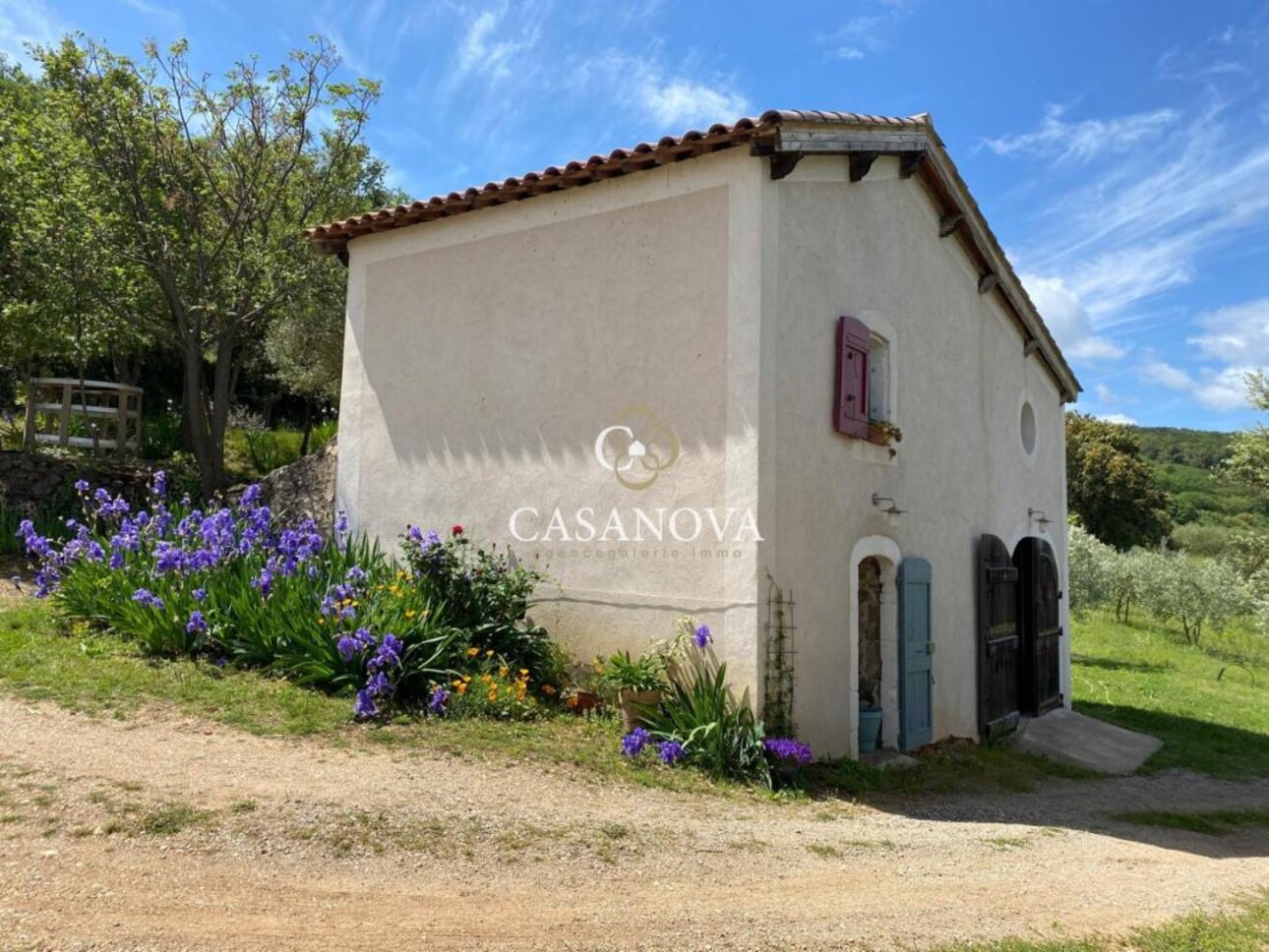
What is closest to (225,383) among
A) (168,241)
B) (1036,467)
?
(168,241)

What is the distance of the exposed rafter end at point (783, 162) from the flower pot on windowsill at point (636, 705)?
4.52 m

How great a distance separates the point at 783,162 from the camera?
7082 mm

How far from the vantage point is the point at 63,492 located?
1192cm

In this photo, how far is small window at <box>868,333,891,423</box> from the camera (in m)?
8.57

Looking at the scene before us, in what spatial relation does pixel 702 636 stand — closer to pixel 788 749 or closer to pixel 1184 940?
pixel 788 749

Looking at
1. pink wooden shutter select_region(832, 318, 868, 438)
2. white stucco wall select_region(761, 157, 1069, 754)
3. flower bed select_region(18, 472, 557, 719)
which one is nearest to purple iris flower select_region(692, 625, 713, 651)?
white stucco wall select_region(761, 157, 1069, 754)

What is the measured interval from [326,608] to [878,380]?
5841 mm

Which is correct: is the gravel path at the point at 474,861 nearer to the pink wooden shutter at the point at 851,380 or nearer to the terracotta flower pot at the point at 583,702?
the terracotta flower pot at the point at 583,702

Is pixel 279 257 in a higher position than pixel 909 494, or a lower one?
higher

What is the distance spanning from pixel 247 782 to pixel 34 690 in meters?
2.79

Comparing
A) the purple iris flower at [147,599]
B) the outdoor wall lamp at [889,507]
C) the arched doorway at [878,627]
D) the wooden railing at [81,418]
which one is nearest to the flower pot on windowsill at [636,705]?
the arched doorway at [878,627]

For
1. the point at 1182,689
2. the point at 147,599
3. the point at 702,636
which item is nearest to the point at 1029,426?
the point at 1182,689

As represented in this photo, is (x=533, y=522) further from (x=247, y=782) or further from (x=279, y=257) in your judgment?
(x=279, y=257)

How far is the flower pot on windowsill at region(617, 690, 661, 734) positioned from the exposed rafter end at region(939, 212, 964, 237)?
6592mm
